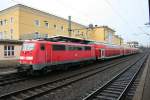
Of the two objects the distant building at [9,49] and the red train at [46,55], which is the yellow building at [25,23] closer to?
the distant building at [9,49]

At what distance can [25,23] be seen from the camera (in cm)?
3922

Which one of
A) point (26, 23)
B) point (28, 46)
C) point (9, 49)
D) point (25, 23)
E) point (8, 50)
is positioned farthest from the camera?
point (26, 23)

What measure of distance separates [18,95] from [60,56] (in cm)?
798

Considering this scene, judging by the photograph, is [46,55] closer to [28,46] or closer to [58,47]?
[28,46]

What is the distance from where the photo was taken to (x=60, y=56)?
1797 cm

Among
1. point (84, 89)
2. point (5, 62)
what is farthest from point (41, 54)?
point (5, 62)

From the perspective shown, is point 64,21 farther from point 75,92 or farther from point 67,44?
point 75,92

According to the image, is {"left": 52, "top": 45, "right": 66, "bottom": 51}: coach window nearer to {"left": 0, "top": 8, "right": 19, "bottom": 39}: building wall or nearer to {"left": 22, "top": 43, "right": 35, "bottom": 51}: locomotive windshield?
{"left": 22, "top": 43, "right": 35, "bottom": 51}: locomotive windshield

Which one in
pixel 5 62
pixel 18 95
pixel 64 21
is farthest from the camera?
pixel 64 21

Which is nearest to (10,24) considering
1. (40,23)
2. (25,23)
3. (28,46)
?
(25,23)

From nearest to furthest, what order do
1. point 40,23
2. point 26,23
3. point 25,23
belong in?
point 25,23 < point 26,23 < point 40,23

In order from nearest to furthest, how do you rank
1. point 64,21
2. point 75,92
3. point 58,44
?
point 75,92 → point 58,44 → point 64,21

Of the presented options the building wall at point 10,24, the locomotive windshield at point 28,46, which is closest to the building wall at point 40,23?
the building wall at point 10,24

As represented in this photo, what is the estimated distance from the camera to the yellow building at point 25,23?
38312 mm
